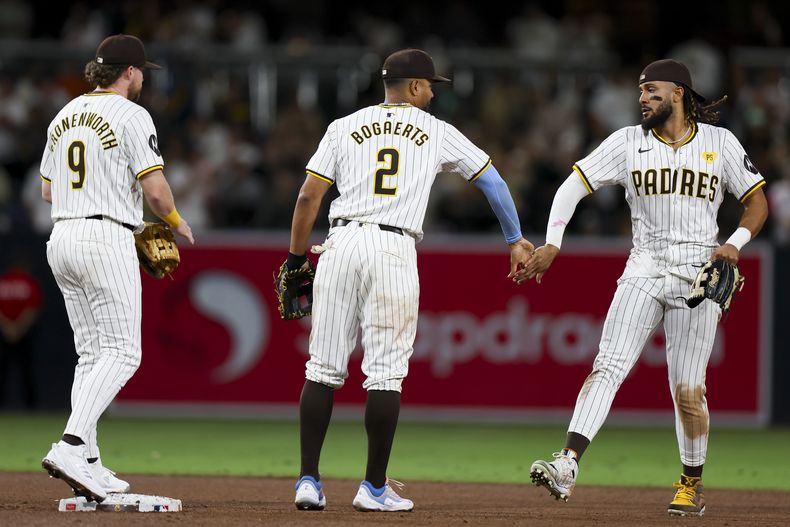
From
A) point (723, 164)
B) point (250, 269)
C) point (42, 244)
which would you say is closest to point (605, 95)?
point (250, 269)

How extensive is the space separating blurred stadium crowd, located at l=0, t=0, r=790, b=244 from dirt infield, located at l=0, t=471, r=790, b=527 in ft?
19.7

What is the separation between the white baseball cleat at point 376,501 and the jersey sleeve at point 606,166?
2.00 m

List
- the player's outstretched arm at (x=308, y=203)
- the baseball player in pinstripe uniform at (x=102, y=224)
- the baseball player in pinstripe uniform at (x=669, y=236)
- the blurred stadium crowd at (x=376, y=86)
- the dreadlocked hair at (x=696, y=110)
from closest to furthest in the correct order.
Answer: the baseball player in pinstripe uniform at (x=102, y=224)
the player's outstretched arm at (x=308, y=203)
the baseball player in pinstripe uniform at (x=669, y=236)
the dreadlocked hair at (x=696, y=110)
the blurred stadium crowd at (x=376, y=86)

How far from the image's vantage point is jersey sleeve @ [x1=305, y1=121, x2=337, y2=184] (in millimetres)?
6980

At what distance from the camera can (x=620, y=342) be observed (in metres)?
7.21

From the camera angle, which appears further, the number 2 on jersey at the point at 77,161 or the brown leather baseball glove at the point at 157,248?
the brown leather baseball glove at the point at 157,248

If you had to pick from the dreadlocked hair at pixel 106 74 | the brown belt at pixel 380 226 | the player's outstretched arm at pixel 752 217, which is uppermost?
the dreadlocked hair at pixel 106 74

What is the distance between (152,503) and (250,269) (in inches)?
298

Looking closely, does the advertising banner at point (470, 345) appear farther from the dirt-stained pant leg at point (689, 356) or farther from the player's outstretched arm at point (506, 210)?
the player's outstretched arm at point (506, 210)

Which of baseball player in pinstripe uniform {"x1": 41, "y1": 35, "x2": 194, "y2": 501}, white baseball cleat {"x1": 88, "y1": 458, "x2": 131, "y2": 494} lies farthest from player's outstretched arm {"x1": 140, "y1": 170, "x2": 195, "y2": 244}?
white baseball cleat {"x1": 88, "y1": 458, "x2": 131, "y2": 494}

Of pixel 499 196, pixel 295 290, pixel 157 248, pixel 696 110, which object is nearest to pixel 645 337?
pixel 499 196

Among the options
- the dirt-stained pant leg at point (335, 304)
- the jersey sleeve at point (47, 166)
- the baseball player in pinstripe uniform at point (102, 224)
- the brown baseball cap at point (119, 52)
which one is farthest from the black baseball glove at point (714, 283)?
the jersey sleeve at point (47, 166)

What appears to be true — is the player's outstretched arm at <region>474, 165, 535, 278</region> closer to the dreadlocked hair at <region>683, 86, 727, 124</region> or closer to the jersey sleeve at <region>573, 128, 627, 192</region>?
the jersey sleeve at <region>573, 128, 627, 192</region>

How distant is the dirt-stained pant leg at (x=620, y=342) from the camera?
714 cm
